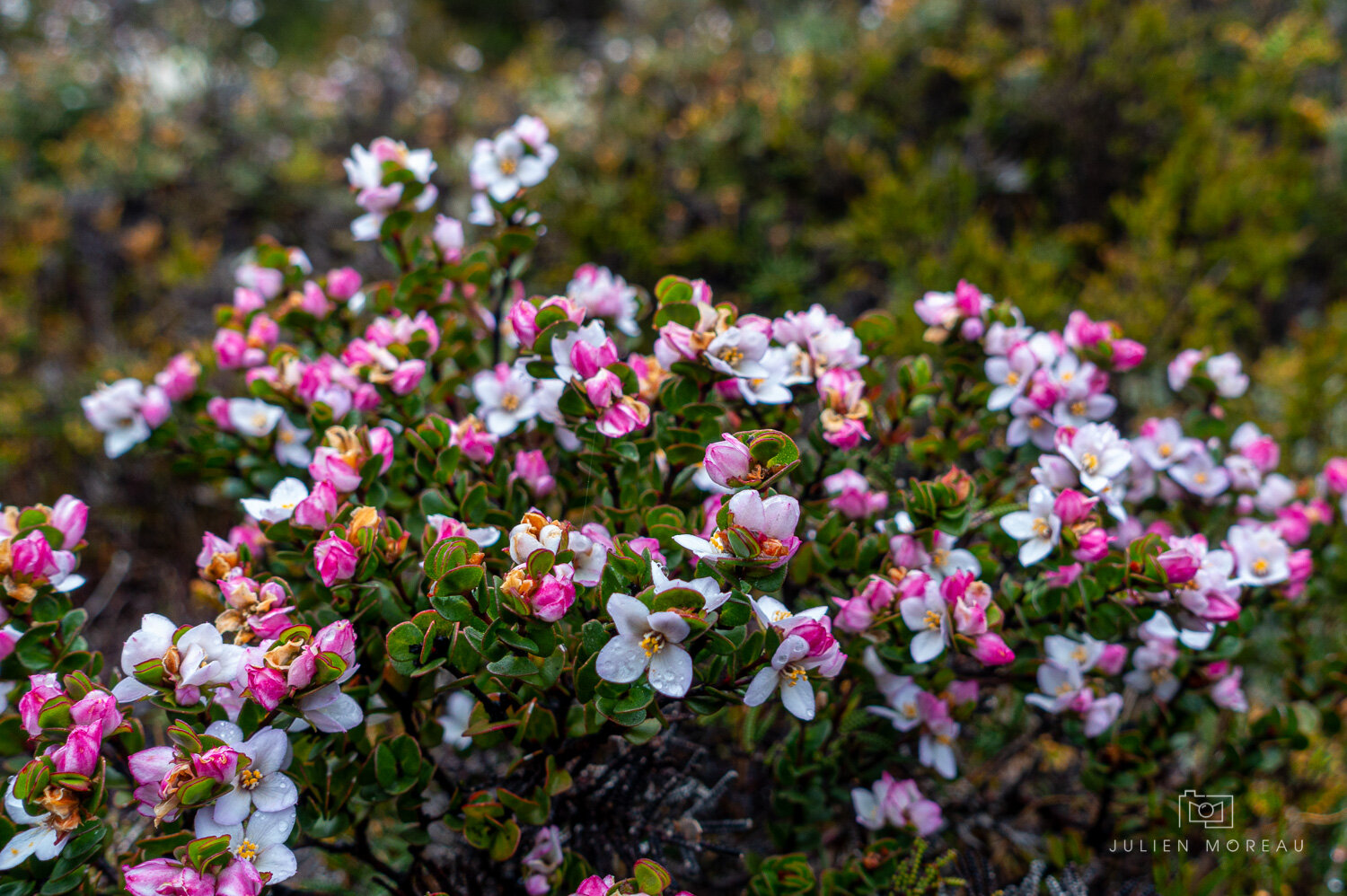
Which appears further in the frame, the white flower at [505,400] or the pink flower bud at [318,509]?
the white flower at [505,400]

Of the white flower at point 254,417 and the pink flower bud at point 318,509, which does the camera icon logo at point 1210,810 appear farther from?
the white flower at point 254,417

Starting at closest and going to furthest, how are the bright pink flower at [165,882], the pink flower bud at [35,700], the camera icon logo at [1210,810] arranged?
the bright pink flower at [165,882], the pink flower bud at [35,700], the camera icon logo at [1210,810]

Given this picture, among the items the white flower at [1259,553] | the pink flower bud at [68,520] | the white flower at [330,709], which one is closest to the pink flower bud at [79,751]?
the white flower at [330,709]

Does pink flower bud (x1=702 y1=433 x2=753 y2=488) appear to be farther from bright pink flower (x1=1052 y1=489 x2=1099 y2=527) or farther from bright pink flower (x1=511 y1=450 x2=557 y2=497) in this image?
bright pink flower (x1=1052 y1=489 x2=1099 y2=527)

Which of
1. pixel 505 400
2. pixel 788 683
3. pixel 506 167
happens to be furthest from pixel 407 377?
pixel 788 683

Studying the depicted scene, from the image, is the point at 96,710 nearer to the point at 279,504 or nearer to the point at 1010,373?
the point at 279,504

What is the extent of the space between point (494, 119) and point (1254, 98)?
372 centimetres

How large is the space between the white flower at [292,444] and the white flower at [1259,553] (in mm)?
1734

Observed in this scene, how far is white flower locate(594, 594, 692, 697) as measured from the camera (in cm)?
93

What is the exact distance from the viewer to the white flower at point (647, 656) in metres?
0.93

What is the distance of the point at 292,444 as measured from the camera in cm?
150

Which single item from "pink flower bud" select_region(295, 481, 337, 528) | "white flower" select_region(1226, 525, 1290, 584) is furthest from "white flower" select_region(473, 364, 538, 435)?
"white flower" select_region(1226, 525, 1290, 584)

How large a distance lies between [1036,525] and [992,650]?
254mm

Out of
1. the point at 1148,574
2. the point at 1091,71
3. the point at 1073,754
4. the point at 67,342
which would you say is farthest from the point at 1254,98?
the point at 67,342
